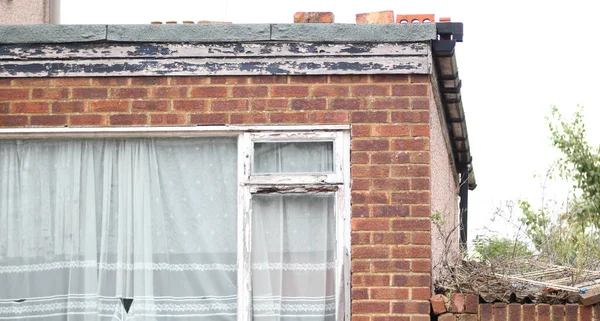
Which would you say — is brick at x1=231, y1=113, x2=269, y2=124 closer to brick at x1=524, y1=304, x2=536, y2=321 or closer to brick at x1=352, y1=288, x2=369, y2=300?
brick at x1=352, y1=288, x2=369, y2=300

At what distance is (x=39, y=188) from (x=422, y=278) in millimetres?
2695

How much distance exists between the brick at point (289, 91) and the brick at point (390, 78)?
470mm

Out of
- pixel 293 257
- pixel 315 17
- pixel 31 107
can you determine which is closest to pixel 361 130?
pixel 315 17

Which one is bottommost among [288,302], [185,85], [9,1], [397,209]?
[288,302]

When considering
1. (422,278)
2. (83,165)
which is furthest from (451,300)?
(83,165)

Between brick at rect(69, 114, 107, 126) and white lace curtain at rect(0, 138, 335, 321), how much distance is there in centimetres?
16

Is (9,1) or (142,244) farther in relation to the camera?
(9,1)

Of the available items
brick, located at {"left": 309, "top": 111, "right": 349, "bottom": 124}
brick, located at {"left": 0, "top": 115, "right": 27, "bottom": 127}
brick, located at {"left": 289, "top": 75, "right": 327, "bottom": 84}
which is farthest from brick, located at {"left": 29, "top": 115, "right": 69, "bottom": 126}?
brick, located at {"left": 309, "top": 111, "right": 349, "bottom": 124}

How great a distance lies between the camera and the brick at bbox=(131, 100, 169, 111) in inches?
279

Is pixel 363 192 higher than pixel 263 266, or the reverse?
pixel 363 192

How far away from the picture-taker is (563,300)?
276 inches

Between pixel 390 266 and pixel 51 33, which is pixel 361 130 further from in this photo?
pixel 51 33

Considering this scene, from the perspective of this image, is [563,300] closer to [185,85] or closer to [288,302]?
[288,302]

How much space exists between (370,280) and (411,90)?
4.26 feet
